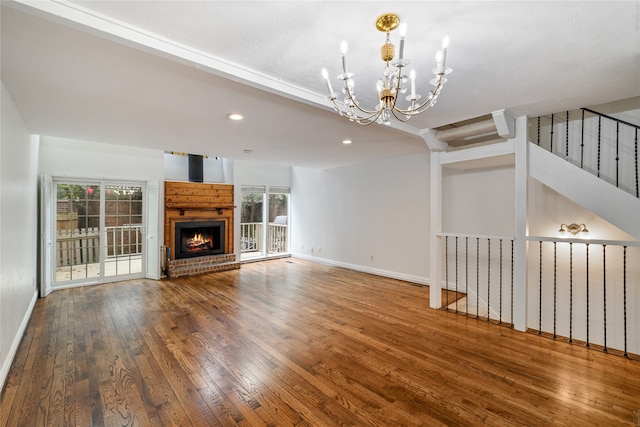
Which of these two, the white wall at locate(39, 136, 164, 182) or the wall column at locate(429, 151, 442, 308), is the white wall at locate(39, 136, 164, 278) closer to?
the white wall at locate(39, 136, 164, 182)

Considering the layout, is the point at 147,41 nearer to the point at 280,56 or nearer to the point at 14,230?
the point at 280,56

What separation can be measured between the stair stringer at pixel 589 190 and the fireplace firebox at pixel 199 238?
19.7ft

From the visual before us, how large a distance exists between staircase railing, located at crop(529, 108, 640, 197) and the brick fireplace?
19.9 feet

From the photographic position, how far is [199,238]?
667cm

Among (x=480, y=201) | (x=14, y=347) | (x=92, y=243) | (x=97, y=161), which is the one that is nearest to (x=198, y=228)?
(x=92, y=243)

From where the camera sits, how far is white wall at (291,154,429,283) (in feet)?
17.9

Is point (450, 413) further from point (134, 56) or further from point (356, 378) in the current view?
point (134, 56)

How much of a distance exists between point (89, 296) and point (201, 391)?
369cm

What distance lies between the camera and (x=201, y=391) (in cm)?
225

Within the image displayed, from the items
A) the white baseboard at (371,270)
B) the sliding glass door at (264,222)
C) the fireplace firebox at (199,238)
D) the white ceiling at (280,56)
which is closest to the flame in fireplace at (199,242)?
the fireplace firebox at (199,238)

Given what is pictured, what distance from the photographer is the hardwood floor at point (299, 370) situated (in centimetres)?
200

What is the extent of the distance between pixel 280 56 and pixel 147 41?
826mm

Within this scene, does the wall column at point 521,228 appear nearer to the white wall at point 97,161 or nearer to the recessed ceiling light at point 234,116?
the recessed ceiling light at point 234,116

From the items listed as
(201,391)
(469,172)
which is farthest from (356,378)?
(469,172)
